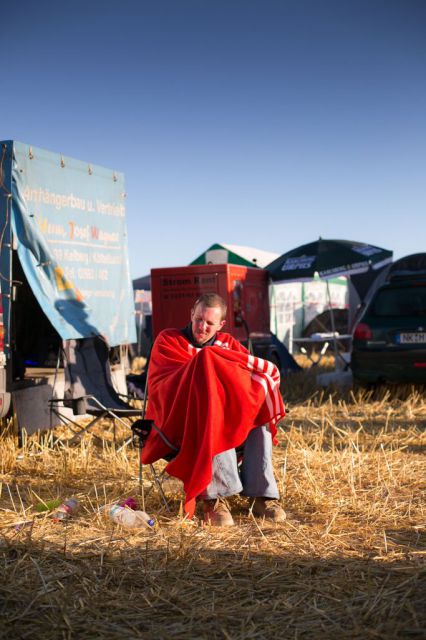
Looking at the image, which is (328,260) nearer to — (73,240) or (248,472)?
(73,240)

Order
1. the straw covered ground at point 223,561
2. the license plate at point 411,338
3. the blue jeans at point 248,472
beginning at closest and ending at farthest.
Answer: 1. the straw covered ground at point 223,561
2. the blue jeans at point 248,472
3. the license plate at point 411,338

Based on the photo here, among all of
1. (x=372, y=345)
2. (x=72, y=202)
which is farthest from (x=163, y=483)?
(x=372, y=345)

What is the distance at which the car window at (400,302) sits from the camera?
31.1 feet

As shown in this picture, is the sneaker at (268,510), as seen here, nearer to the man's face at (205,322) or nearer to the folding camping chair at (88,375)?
the man's face at (205,322)

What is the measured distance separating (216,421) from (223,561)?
877 mm

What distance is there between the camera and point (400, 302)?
9.59 meters

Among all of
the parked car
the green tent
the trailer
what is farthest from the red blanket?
the green tent

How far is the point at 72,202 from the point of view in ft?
26.3

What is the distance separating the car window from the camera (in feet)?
31.1

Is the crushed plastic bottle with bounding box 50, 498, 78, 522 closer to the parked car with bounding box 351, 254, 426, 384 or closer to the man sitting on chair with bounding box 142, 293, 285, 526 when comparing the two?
the man sitting on chair with bounding box 142, 293, 285, 526

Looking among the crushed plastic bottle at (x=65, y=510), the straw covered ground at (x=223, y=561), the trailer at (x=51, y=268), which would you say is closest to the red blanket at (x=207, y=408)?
the straw covered ground at (x=223, y=561)

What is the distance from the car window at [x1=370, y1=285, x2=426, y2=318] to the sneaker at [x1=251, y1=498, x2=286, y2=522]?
5.50m

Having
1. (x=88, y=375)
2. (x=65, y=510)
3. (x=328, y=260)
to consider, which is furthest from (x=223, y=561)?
(x=328, y=260)

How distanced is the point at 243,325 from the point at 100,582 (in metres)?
8.32
